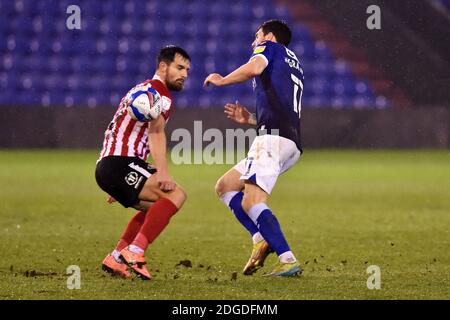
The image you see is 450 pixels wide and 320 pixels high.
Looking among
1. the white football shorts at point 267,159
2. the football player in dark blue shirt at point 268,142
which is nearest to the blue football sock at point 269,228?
the football player in dark blue shirt at point 268,142

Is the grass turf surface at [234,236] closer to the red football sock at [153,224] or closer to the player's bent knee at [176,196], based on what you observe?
the red football sock at [153,224]

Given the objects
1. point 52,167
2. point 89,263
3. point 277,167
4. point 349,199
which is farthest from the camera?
point 52,167

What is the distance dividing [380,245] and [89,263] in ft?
8.13

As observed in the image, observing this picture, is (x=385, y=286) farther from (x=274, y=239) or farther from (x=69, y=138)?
(x=69, y=138)

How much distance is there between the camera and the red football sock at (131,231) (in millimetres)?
6297

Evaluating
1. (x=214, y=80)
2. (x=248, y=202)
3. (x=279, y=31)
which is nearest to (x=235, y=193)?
(x=248, y=202)

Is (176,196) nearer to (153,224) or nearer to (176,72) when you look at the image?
(153,224)

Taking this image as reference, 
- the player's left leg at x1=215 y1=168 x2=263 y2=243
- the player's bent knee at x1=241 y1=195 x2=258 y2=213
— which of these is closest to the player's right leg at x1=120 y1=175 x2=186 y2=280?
the player's bent knee at x1=241 y1=195 x2=258 y2=213

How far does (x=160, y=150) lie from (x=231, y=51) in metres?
15.2

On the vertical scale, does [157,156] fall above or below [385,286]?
above

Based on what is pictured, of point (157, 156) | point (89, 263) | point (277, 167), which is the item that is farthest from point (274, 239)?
point (89, 263)

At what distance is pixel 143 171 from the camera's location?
19.7 ft

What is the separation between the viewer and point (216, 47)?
68.9ft

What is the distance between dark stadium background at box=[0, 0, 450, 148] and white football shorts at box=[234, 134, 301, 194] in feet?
41.2
